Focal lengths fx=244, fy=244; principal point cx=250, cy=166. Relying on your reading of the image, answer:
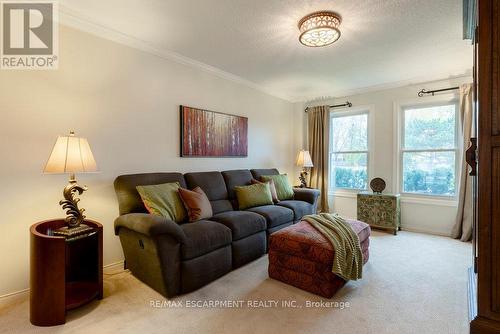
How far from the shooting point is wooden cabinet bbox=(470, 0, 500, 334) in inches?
40.7

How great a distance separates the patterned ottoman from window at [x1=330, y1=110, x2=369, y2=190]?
236cm

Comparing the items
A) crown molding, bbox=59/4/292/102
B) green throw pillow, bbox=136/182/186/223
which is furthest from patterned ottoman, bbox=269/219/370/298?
crown molding, bbox=59/4/292/102

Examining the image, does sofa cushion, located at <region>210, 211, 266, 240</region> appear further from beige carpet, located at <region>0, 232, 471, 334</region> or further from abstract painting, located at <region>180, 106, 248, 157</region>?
abstract painting, located at <region>180, 106, 248, 157</region>

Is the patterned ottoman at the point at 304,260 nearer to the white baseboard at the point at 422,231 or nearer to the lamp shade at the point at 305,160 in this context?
the white baseboard at the point at 422,231

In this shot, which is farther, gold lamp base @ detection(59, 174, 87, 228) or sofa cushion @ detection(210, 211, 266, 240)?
sofa cushion @ detection(210, 211, 266, 240)

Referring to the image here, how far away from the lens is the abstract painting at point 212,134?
3200 millimetres

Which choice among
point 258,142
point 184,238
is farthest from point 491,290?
point 258,142

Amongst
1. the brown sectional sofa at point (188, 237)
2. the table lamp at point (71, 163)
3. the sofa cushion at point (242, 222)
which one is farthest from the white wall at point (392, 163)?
the table lamp at point (71, 163)

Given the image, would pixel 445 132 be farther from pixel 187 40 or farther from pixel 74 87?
pixel 74 87

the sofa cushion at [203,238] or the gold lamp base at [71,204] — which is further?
the sofa cushion at [203,238]

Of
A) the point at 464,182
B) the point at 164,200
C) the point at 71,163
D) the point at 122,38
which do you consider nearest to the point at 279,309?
the point at 164,200

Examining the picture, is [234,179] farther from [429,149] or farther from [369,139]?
[429,149]

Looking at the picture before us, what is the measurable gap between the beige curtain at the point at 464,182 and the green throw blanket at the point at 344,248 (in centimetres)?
229

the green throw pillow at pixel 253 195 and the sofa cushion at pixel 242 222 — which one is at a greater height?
the green throw pillow at pixel 253 195
